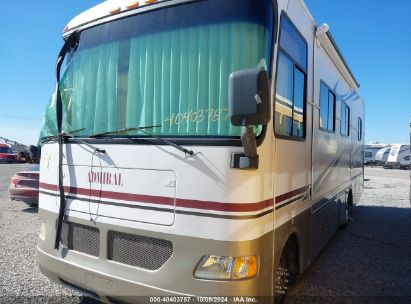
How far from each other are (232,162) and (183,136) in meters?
0.46

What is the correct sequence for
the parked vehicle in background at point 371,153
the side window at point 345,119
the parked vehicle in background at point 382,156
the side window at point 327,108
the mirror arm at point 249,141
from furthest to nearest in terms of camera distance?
1. the parked vehicle in background at point 371,153
2. the parked vehicle in background at point 382,156
3. the side window at point 345,119
4. the side window at point 327,108
5. the mirror arm at point 249,141

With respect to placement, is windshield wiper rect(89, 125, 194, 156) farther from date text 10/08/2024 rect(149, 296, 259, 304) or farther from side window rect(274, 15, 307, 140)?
date text 10/08/2024 rect(149, 296, 259, 304)

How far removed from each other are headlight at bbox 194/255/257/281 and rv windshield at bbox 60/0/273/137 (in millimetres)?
891

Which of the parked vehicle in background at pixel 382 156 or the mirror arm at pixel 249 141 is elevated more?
the parked vehicle in background at pixel 382 156

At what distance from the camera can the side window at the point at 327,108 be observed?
4617 millimetres

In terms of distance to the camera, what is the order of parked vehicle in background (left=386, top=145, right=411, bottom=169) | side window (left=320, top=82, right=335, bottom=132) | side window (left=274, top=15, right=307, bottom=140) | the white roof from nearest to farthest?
1. side window (left=274, top=15, right=307, bottom=140)
2. the white roof
3. side window (left=320, top=82, right=335, bottom=132)
4. parked vehicle in background (left=386, top=145, right=411, bottom=169)

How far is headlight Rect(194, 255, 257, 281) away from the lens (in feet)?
8.51

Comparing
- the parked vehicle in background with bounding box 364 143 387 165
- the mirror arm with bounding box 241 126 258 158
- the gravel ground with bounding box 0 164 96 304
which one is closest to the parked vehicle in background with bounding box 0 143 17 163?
the gravel ground with bounding box 0 164 96 304

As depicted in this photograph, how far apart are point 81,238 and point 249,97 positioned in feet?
6.47

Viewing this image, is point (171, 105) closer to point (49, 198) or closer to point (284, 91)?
point (284, 91)

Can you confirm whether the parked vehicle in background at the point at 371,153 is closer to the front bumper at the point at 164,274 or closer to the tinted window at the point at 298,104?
the tinted window at the point at 298,104

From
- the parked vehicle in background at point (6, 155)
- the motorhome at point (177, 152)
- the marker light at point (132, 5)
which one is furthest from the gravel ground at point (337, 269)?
the parked vehicle in background at point (6, 155)

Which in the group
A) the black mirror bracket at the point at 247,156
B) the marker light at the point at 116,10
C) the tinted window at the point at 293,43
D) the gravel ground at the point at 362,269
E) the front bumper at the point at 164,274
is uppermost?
the marker light at the point at 116,10

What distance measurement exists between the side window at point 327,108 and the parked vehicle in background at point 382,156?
4117cm
